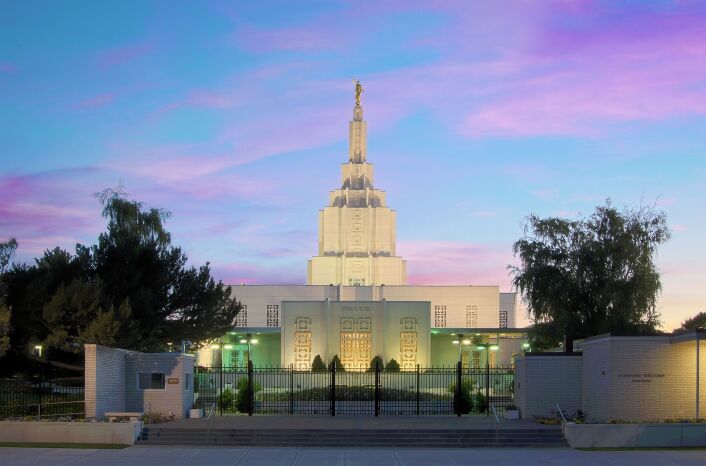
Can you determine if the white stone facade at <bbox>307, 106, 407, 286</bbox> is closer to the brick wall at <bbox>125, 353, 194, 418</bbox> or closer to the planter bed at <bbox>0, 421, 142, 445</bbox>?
the brick wall at <bbox>125, 353, 194, 418</bbox>

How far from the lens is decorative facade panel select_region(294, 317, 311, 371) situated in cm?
7594

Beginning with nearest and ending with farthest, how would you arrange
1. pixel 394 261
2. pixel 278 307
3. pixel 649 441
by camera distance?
pixel 649 441, pixel 278 307, pixel 394 261

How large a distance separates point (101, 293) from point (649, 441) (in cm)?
2149

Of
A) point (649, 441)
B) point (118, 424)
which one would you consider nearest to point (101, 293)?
point (118, 424)

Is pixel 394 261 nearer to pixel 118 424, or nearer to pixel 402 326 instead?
pixel 402 326

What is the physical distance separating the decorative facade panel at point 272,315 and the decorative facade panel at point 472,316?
778 inches

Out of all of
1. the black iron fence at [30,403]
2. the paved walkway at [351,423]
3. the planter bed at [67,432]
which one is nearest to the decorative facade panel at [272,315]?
the black iron fence at [30,403]

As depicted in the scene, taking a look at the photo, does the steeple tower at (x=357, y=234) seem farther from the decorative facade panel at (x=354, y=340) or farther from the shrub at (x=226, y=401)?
the shrub at (x=226, y=401)

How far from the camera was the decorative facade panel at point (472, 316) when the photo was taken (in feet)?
314

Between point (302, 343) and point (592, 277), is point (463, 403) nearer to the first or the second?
point (592, 277)

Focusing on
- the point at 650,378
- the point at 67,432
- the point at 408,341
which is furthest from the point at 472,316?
the point at 67,432

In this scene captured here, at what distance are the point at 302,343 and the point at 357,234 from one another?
39724mm

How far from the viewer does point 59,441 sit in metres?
29.1

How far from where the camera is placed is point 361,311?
252ft
